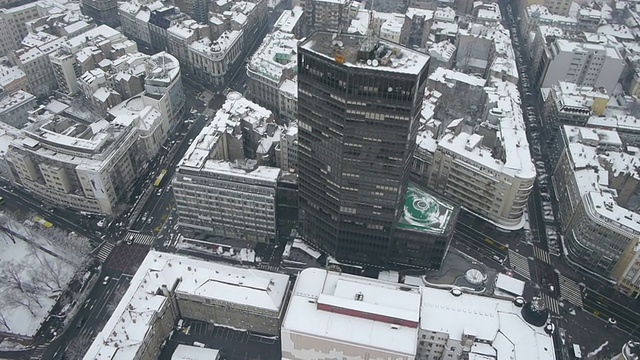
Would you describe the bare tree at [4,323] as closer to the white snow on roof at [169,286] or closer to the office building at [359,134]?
the white snow on roof at [169,286]

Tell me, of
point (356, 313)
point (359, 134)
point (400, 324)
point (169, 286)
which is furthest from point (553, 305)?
point (169, 286)

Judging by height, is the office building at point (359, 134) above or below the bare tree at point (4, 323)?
above

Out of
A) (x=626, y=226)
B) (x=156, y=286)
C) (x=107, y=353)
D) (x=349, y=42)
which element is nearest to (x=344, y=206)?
(x=349, y=42)

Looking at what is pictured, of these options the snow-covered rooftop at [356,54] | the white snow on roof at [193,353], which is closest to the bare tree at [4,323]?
the white snow on roof at [193,353]

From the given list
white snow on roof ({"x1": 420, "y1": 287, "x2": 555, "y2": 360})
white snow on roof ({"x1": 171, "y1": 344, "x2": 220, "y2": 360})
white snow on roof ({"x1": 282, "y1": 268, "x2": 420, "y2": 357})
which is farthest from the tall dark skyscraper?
white snow on roof ({"x1": 171, "y1": 344, "x2": 220, "y2": 360})

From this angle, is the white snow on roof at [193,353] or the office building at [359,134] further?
the white snow on roof at [193,353]

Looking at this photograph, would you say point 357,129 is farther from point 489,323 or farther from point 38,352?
point 38,352

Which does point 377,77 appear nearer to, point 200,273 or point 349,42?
point 349,42
